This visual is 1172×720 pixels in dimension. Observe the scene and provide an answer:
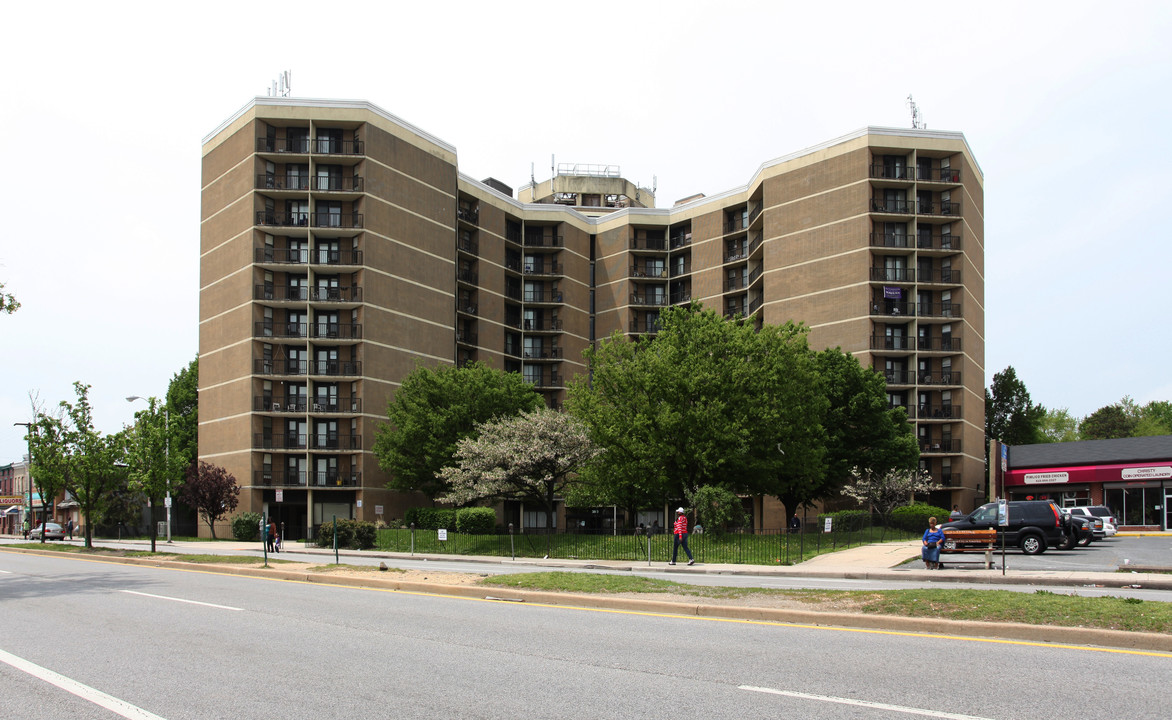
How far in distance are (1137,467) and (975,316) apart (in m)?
16.2

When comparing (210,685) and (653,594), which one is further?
(653,594)

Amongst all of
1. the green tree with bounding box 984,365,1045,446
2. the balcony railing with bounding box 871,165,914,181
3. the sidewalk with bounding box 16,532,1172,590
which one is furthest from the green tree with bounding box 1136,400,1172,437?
the sidewalk with bounding box 16,532,1172,590

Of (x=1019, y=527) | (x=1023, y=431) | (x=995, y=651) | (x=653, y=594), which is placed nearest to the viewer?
(x=995, y=651)

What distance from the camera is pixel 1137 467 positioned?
193ft

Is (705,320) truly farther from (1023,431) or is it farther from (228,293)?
(1023,431)

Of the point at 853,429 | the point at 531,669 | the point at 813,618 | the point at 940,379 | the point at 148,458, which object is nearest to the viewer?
the point at 531,669

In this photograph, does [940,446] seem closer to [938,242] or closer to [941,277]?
[941,277]

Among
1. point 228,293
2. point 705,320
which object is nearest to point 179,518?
point 228,293

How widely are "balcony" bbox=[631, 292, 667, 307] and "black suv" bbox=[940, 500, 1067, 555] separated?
53.7 metres

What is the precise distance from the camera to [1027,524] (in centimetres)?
3000

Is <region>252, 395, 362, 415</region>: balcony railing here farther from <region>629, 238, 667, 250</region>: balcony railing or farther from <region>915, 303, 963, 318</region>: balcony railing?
<region>915, 303, 963, 318</region>: balcony railing

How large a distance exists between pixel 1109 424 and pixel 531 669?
348 feet

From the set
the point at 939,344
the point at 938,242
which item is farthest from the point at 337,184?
the point at 939,344

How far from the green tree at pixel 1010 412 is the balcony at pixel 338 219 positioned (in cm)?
6578
